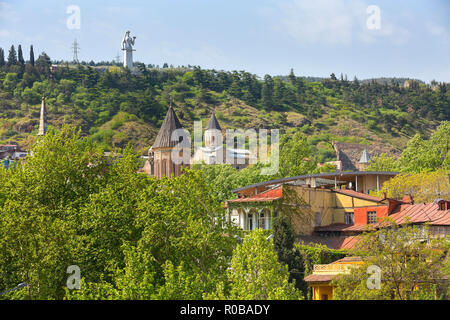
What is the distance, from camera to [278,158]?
8300 centimetres

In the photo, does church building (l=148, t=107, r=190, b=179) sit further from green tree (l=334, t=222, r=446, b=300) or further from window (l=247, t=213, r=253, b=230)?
green tree (l=334, t=222, r=446, b=300)

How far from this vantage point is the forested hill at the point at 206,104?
143250 millimetres

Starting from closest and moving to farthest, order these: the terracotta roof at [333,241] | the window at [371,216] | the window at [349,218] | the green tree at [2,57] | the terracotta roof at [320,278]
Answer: the terracotta roof at [320,278] < the terracotta roof at [333,241] < the window at [371,216] < the window at [349,218] < the green tree at [2,57]

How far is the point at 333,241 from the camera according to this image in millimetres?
43844

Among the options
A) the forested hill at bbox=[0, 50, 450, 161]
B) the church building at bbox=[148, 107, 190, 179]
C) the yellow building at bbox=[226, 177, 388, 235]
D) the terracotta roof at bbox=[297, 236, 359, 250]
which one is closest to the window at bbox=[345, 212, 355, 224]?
the yellow building at bbox=[226, 177, 388, 235]

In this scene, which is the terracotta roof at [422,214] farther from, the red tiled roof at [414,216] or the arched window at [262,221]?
the arched window at [262,221]

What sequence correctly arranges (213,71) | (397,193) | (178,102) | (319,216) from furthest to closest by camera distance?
(213,71), (178,102), (397,193), (319,216)

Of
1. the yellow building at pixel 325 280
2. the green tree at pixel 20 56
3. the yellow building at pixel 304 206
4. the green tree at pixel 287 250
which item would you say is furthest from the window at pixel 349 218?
the green tree at pixel 20 56

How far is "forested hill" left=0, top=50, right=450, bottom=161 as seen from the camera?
143 metres

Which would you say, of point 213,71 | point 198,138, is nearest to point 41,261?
point 198,138

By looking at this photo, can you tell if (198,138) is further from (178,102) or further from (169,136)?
(169,136)

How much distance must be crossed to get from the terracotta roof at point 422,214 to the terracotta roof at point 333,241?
2626mm

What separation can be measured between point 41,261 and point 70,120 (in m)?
114

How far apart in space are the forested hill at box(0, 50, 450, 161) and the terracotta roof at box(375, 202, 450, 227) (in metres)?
86.2
